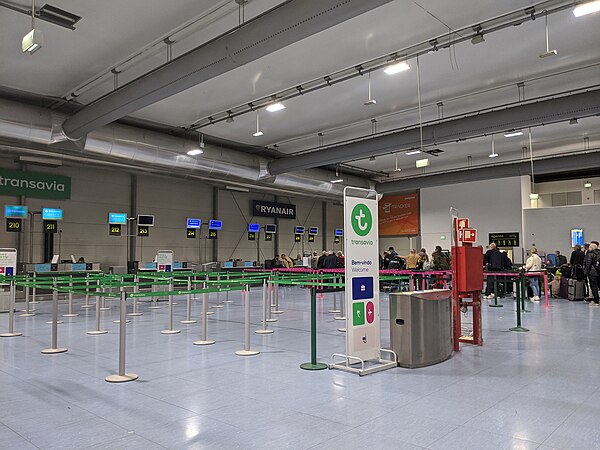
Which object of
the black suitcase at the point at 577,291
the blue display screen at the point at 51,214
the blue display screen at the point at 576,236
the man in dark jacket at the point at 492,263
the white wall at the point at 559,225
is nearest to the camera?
the black suitcase at the point at 577,291

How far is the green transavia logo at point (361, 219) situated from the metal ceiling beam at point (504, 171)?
12.7 m

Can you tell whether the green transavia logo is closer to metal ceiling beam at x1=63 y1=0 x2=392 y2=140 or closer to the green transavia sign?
metal ceiling beam at x1=63 y1=0 x2=392 y2=140

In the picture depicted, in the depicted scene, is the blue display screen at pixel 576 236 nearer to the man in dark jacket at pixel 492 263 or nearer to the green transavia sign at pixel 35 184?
the man in dark jacket at pixel 492 263

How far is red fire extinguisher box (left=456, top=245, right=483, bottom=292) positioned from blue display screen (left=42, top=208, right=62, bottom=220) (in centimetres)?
1211

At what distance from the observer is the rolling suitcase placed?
1310 centimetres

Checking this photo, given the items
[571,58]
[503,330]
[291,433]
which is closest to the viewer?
[291,433]

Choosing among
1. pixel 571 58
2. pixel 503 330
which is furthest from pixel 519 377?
pixel 571 58

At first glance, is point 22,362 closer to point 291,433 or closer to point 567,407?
point 291,433

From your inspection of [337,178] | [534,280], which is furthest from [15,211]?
[534,280]

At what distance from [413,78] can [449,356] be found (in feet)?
19.9

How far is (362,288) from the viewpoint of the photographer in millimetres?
5086

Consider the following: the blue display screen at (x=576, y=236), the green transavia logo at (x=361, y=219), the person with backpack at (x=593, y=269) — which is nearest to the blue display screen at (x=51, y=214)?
the green transavia logo at (x=361, y=219)

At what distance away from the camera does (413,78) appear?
960cm

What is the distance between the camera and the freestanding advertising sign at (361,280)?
4.92 m
